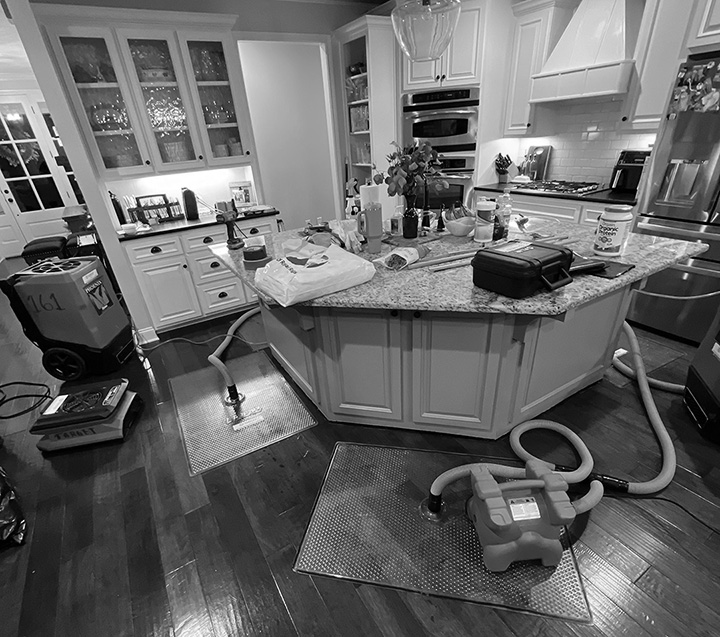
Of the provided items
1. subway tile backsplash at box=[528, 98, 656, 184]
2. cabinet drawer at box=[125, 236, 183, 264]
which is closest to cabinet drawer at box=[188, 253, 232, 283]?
cabinet drawer at box=[125, 236, 183, 264]

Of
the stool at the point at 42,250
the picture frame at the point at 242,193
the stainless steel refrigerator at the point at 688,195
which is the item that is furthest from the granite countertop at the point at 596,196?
the stool at the point at 42,250

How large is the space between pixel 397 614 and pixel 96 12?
160 inches

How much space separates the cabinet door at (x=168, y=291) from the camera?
3107 millimetres

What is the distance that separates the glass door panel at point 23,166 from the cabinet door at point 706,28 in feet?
25.9

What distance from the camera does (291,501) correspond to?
5.66ft

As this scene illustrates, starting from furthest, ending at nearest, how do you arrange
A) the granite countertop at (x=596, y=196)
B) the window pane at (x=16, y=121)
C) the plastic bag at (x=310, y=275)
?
the window pane at (x=16, y=121) → the granite countertop at (x=596, y=196) → the plastic bag at (x=310, y=275)

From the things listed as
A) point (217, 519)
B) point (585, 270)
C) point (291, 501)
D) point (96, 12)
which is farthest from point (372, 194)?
point (96, 12)

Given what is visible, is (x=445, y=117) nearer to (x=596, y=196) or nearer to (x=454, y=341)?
(x=596, y=196)

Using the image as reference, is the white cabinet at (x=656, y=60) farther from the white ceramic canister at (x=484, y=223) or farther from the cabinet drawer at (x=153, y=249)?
the cabinet drawer at (x=153, y=249)

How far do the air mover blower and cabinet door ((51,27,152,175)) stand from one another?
3.11 ft

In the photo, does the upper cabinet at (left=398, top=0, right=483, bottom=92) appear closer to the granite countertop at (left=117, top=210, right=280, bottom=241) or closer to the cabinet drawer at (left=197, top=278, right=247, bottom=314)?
the granite countertop at (left=117, top=210, right=280, bottom=241)

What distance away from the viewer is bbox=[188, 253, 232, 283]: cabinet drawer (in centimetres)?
326

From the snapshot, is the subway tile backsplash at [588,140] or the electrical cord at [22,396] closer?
the electrical cord at [22,396]

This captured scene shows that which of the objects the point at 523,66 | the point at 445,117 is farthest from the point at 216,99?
the point at 523,66
